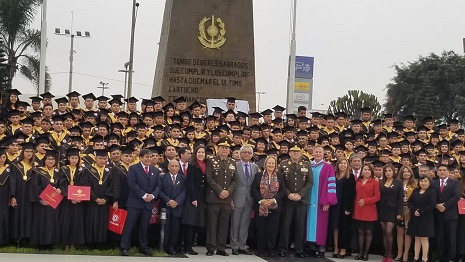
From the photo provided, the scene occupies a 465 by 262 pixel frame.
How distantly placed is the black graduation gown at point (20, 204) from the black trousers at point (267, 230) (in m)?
3.71

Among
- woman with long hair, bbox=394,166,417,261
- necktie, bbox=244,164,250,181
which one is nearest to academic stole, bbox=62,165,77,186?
necktie, bbox=244,164,250,181

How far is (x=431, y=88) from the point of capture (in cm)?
4556

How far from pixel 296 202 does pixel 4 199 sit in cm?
468

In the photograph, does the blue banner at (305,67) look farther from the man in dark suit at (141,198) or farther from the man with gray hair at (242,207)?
the man in dark suit at (141,198)

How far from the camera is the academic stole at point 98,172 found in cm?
1116

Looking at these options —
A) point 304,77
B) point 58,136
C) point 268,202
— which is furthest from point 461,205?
point 304,77

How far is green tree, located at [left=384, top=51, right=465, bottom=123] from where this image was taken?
44062mm

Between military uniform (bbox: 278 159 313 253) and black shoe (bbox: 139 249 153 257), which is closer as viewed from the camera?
black shoe (bbox: 139 249 153 257)

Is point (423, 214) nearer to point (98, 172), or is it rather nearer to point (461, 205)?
point (461, 205)

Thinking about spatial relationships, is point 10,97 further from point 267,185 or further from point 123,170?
point 267,185

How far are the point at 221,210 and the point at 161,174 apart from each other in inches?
46.3

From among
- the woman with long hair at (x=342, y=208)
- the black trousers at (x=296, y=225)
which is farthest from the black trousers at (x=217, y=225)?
the woman with long hair at (x=342, y=208)

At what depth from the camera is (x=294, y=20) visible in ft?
97.2

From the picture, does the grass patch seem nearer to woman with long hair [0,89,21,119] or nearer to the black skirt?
the black skirt
